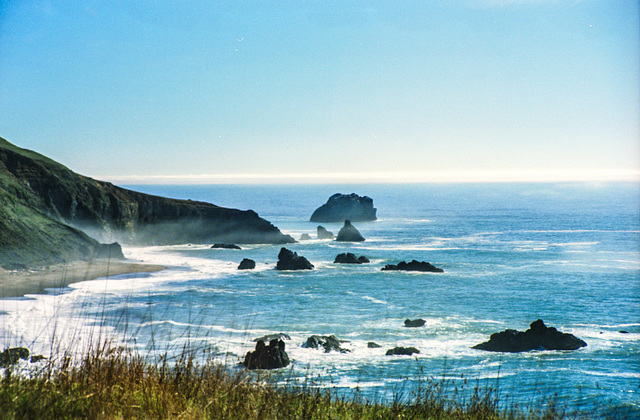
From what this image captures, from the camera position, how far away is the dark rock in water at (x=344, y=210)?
133625 millimetres

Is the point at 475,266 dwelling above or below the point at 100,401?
below

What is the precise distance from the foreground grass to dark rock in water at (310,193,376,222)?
126401 mm

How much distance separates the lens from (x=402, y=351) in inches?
968

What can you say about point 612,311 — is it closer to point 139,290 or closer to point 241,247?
point 139,290

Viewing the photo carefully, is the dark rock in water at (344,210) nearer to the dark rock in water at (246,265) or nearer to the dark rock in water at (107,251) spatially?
the dark rock in water at (246,265)

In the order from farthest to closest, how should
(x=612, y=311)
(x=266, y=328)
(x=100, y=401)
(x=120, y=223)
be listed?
1. (x=120, y=223)
2. (x=612, y=311)
3. (x=266, y=328)
4. (x=100, y=401)

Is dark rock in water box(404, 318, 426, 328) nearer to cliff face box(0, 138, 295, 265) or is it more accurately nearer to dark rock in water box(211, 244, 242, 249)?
cliff face box(0, 138, 295, 265)

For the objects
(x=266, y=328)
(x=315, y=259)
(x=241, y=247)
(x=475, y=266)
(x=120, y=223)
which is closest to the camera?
(x=266, y=328)

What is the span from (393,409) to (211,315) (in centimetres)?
2696

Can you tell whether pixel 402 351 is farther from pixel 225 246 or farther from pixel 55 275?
pixel 225 246

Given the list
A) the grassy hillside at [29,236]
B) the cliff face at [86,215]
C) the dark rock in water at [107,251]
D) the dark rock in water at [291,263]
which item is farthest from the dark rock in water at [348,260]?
the grassy hillside at [29,236]

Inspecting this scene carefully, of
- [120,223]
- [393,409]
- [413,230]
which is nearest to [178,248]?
[120,223]

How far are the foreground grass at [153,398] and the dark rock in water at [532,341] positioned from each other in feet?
70.6

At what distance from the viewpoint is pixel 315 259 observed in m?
65.2
